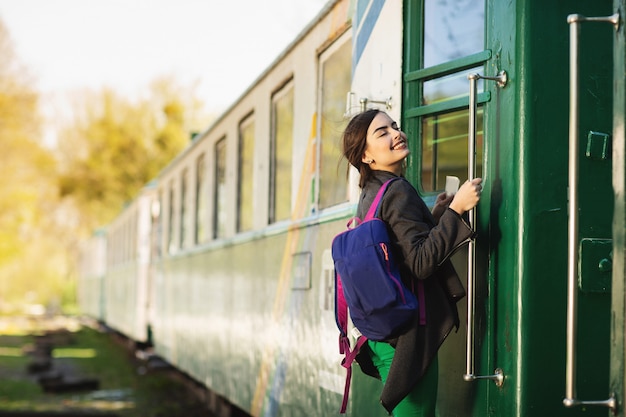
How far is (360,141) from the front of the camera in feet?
11.8

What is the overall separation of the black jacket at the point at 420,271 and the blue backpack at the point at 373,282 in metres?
0.05

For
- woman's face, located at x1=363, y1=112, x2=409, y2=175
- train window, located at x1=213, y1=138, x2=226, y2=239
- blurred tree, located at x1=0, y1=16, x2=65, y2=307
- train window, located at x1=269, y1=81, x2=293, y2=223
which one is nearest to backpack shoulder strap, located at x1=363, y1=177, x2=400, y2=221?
woman's face, located at x1=363, y1=112, x2=409, y2=175

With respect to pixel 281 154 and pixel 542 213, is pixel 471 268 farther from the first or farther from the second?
pixel 281 154

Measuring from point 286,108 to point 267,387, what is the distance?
1.79 m

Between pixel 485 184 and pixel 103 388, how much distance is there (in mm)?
9430

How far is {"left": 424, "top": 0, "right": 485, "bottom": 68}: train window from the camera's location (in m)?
4.12

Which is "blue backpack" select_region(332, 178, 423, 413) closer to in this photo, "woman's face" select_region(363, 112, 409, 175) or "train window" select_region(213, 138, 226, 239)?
"woman's face" select_region(363, 112, 409, 175)

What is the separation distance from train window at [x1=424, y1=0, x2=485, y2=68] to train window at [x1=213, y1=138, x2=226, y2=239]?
4424 millimetres

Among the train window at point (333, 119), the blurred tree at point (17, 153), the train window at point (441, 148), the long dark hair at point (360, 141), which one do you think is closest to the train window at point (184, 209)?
the train window at point (333, 119)

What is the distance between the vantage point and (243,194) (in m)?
7.64

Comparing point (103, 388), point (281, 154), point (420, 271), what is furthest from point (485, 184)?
point (103, 388)

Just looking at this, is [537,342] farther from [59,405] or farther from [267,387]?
[59,405]

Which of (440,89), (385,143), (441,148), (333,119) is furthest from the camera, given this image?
(333,119)

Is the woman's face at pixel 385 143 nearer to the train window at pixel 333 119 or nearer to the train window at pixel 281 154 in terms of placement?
the train window at pixel 333 119
